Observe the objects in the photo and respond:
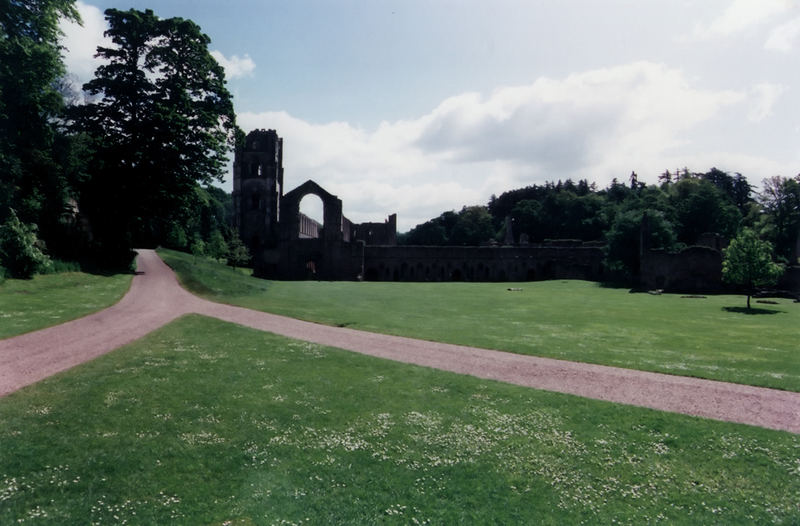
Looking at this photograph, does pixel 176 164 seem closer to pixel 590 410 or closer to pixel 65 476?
pixel 65 476

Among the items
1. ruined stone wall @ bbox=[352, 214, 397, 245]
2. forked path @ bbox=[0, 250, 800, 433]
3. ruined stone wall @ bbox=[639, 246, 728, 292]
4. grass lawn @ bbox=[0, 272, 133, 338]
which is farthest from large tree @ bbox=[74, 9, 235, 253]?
ruined stone wall @ bbox=[352, 214, 397, 245]

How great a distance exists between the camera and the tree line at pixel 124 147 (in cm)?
2598

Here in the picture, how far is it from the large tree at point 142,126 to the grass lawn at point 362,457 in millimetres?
22875

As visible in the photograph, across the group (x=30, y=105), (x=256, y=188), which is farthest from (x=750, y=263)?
(x=256, y=188)

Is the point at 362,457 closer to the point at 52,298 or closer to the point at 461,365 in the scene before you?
the point at 461,365

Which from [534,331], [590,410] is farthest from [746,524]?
[534,331]

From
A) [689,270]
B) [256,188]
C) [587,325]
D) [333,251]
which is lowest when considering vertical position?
[587,325]

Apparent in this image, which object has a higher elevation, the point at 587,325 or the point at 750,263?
the point at 750,263

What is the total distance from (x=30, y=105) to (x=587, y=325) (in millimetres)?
29387

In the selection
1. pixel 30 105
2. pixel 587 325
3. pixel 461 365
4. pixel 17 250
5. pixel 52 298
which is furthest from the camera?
pixel 30 105

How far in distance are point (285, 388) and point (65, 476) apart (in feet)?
15.0

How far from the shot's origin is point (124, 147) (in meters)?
30.2

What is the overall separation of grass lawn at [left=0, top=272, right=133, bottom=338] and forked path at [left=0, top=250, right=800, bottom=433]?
30.7 inches

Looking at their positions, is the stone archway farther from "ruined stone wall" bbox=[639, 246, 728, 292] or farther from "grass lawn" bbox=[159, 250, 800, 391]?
"ruined stone wall" bbox=[639, 246, 728, 292]
